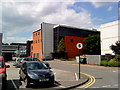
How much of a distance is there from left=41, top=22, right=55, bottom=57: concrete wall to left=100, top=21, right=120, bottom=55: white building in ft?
74.9

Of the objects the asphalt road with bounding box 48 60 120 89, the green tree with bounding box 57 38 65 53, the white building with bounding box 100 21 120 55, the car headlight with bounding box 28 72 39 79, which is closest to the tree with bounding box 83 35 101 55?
the green tree with bounding box 57 38 65 53

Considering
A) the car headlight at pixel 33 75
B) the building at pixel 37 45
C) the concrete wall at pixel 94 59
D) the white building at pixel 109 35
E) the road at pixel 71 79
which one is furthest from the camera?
the building at pixel 37 45

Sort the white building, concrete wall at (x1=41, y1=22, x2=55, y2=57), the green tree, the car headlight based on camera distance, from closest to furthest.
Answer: the car headlight, the white building, the green tree, concrete wall at (x1=41, y1=22, x2=55, y2=57)

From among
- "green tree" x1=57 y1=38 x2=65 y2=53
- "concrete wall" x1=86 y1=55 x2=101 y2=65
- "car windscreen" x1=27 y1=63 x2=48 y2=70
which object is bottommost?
"concrete wall" x1=86 y1=55 x2=101 y2=65

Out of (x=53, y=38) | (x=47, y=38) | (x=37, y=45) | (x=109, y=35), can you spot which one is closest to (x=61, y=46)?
(x=53, y=38)

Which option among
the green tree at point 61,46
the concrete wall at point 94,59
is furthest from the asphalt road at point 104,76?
the green tree at point 61,46

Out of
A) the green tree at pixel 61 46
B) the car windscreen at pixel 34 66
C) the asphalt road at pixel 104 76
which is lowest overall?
the asphalt road at pixel 104 76

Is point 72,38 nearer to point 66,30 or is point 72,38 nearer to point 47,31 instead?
point 66,30

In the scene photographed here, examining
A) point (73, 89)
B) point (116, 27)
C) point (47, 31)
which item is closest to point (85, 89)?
point (73, 89)

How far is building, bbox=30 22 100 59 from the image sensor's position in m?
59.5

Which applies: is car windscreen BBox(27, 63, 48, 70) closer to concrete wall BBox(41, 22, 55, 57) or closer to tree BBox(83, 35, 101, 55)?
concrete wall BBox(41, 22, 55, 57)

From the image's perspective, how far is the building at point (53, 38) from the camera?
59.5 metres

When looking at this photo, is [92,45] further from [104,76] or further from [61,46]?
[104,76]

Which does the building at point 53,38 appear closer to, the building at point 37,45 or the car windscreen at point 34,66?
the building at point 37,45
